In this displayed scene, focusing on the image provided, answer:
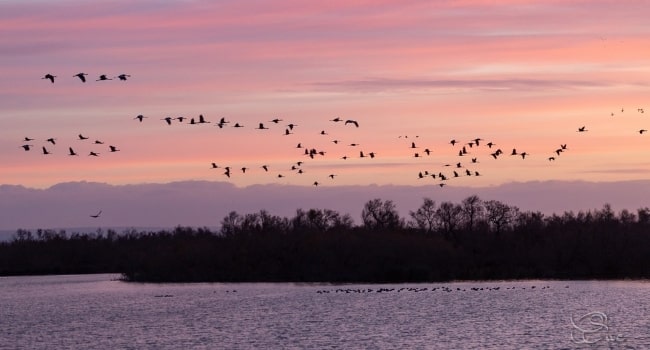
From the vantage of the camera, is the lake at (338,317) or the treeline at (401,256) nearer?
the lake at (338,317)

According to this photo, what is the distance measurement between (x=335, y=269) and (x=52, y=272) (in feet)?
185

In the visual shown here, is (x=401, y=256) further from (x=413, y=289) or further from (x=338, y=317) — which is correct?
(x=338, y=317)

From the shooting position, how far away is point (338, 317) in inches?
2694

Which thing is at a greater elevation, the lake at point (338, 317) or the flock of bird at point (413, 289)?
the flock of bird at point (413, 289)

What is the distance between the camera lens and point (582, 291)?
86875 millimetres

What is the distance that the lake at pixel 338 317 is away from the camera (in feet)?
183

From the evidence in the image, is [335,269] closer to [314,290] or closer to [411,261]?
[411,261]

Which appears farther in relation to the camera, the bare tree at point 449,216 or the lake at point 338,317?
the bare tree at point 449,216

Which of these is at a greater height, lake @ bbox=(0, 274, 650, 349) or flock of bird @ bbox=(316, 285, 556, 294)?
flock of bird @ bbox=(316, 285, 556, 294)

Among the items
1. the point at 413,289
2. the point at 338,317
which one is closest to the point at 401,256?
the point at 413,289

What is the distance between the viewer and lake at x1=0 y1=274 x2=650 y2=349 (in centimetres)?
5572

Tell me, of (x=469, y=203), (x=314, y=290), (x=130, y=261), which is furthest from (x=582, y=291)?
(x=469, y=203)

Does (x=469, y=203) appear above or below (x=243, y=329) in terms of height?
above

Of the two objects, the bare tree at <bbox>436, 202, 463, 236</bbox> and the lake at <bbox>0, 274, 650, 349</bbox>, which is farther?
the bare tree at <bbox>436, 202, 463, 236</bbox>
